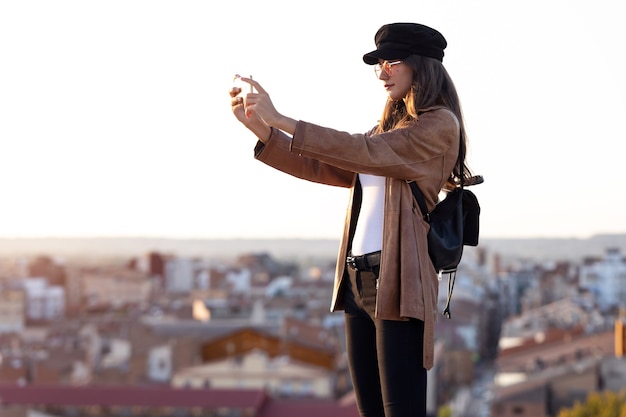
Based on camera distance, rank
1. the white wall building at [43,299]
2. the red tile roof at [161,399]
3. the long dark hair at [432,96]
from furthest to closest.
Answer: the white wall building at [43,299] → the red tile roof at [161,399] → the long dark hair at [432,96]

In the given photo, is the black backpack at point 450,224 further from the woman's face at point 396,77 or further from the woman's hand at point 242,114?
the woman's hand at point 242,114

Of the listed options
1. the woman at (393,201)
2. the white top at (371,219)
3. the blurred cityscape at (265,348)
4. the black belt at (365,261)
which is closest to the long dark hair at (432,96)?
the woman at (393,201)

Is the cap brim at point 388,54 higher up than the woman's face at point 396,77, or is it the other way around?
the cap brim at point 388,54

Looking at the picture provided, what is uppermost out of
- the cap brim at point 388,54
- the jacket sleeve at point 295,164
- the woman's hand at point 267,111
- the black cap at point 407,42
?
the black cap at point 407,42

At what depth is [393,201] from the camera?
7.72 ft

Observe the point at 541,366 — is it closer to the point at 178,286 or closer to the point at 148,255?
the point at 178,286

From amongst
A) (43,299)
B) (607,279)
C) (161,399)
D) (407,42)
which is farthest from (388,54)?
(607,279)

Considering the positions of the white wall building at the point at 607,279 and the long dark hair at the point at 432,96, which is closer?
the long dark hair at the point at 432,96

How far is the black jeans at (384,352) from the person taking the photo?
2.32 m

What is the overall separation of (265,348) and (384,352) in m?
27.8

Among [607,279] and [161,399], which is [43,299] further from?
[161,399]

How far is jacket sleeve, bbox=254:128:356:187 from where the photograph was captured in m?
2.54

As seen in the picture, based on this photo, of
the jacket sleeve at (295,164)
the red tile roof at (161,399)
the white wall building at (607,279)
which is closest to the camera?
the jacket sleeve at (295,164)

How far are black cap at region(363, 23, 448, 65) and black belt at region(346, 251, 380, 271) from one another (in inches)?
13.6
